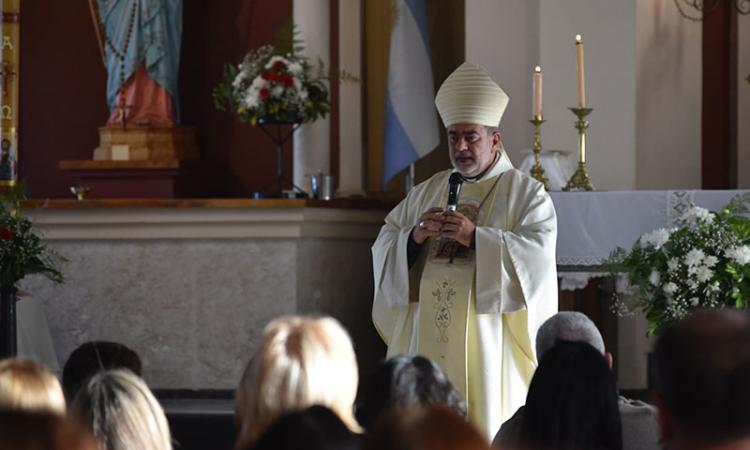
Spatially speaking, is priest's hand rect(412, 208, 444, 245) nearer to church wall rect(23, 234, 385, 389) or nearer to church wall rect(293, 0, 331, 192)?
church wall rect(23, 234, 385, 389)

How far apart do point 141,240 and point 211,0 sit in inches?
76.0

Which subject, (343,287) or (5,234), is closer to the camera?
(5,234)

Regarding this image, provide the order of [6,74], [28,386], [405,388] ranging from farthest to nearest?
1. [6,74]
2. [405,388]
3. [28,386]

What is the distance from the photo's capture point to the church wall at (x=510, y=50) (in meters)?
8.20

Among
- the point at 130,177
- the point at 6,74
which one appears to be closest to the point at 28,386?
the point at 130,177

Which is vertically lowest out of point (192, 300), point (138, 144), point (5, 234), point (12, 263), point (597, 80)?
point (192, 300)

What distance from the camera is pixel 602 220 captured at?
22.1 ft

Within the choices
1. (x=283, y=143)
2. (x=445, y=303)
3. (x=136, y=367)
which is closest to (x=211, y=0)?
(x=283, y=143)

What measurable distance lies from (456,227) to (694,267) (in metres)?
0.83

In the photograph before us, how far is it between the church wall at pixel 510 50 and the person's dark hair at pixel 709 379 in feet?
20.1

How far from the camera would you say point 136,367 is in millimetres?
3510

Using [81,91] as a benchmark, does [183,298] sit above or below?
below

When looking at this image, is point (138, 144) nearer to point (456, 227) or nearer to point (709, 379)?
point (456, 227)

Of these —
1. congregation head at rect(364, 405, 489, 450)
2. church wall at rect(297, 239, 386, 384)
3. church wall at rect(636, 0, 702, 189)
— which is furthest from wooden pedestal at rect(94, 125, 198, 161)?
congregation head at rect(364, 405, 489, 450)
